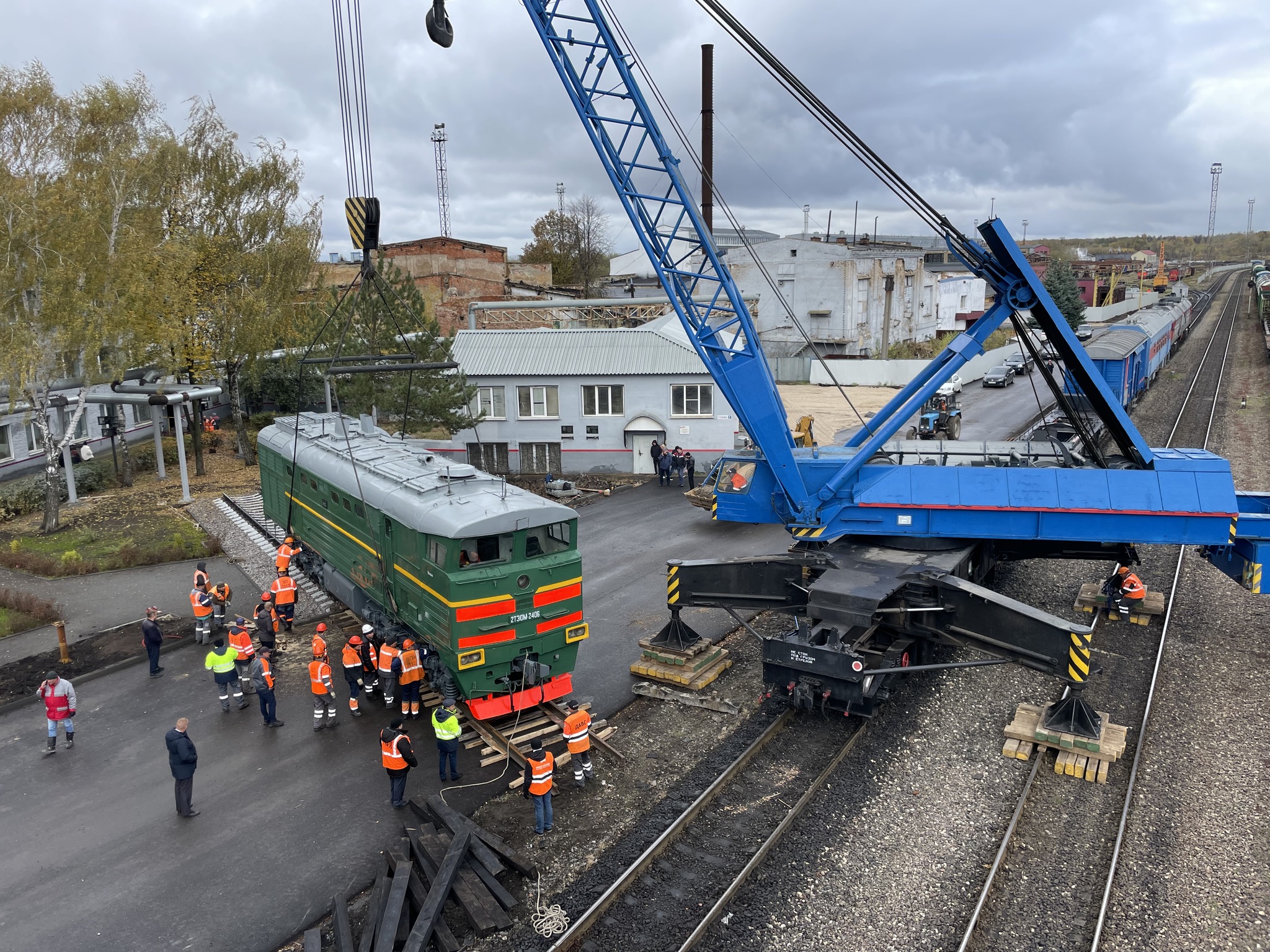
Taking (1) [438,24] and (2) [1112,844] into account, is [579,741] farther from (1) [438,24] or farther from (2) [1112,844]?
(1) [438,24]

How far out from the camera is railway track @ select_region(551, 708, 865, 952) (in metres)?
7.50

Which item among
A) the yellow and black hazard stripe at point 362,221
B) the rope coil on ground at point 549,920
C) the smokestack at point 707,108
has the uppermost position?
the smokestack at point 707,108

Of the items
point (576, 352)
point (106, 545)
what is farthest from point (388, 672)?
point (576, 352)

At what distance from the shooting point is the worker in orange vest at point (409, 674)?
11.3m

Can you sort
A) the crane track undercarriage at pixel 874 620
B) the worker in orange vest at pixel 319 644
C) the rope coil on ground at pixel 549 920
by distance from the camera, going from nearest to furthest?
the rope coil on ground at pixel 549 920, the crane track undercarriage at pixel 874 620, the worker in orange vest at pixel 319 644

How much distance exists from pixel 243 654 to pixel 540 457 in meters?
15.4

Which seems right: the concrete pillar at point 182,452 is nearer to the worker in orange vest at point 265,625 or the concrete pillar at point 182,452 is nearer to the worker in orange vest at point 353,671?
the worker in orange vest at point 265,625

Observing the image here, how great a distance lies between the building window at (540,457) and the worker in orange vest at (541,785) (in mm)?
18620

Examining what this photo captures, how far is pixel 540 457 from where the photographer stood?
2753 cm

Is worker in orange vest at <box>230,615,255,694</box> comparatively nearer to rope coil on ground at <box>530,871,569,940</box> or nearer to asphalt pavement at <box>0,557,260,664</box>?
asphalt pavement at <box>0,557,260,664</box>

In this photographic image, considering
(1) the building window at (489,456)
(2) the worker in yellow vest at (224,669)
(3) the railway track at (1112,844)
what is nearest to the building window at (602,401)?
(1) the building window at (489,456)

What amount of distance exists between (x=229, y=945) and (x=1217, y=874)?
943cm

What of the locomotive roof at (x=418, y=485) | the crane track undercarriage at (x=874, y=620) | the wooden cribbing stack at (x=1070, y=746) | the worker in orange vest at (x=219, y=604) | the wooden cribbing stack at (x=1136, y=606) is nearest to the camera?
the wooden cribbing stack at (x=1070, y=746)

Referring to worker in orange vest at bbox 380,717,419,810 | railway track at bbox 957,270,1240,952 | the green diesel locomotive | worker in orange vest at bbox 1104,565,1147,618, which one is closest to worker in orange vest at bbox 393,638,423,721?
the green diesel locomotive
